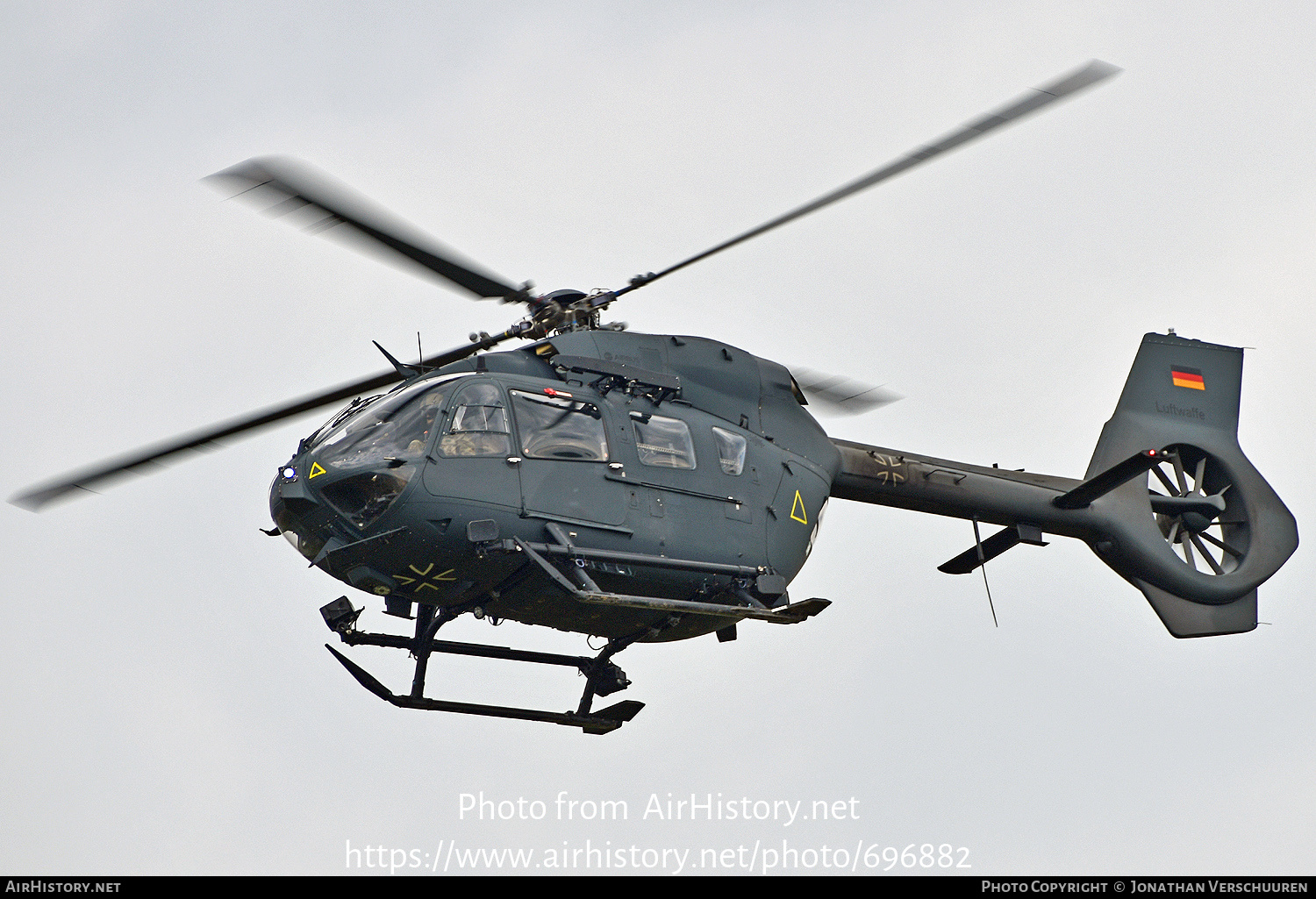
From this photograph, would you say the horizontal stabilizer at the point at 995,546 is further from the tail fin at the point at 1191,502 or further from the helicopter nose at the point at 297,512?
the helicopter nose at the point at 297,512

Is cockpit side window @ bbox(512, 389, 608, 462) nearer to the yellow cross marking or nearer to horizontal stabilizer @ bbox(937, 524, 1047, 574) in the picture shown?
the yellow cross marking

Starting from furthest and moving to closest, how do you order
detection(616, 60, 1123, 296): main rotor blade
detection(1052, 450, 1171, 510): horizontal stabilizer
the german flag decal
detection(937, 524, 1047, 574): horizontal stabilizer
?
the german flag decal
detection(937, 524, 1047, 574): horizontal stabilizer
detection(1052, 450, 1171, 510): horizontal stabilizer
detection(616, 60, 1123, 296): main rotor blade

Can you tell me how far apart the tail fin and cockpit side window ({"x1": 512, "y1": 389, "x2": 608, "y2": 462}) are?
8.23m

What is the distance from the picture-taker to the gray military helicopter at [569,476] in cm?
1606

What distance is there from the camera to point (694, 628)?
707 inches

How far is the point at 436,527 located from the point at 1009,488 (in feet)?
27.3

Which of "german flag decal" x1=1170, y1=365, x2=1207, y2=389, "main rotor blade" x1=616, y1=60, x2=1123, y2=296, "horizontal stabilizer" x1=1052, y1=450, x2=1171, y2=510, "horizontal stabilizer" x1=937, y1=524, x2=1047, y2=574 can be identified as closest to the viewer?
"main rotor blade" x1=616, y1=60, x2=1123, y2=296

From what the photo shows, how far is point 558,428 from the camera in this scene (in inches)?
664

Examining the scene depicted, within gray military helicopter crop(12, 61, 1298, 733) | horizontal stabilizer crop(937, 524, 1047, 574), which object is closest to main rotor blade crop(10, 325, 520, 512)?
gray military helicopter crop(12, 61, 1298, 733)

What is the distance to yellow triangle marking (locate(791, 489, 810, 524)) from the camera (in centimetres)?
1847

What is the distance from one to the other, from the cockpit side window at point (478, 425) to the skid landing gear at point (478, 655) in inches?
73.6

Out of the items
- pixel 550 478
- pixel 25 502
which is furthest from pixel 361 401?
pixel 25 502

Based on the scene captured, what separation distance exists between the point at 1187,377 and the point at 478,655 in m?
11.6

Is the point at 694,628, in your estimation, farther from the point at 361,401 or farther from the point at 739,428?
the point at 361,401
